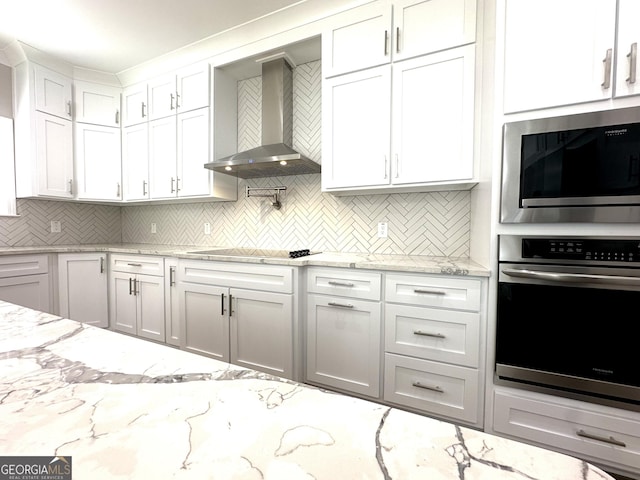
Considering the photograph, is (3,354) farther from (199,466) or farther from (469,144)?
(469,144)

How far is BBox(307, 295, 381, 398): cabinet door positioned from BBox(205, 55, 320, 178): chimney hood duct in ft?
3.80

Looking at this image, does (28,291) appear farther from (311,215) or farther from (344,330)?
(344,330)

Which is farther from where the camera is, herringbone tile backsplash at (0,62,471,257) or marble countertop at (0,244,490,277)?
herringbone tile backsplash at (0,62,471,257)

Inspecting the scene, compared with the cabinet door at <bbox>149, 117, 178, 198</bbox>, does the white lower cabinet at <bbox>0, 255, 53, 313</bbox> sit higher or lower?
lower

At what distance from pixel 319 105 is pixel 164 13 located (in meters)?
1.32

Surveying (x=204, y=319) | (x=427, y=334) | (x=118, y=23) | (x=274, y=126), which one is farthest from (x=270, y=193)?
(x=427, y=334)

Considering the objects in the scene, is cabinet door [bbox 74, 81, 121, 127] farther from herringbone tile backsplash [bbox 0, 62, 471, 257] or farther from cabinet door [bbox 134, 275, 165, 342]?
cabinet door [bbox 134, 275, 165, 342]

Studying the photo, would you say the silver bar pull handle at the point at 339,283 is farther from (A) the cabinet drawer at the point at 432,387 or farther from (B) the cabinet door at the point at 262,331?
(A) the cabinet drawer at the point at 432,387

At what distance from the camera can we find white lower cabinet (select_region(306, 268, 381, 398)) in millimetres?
1823

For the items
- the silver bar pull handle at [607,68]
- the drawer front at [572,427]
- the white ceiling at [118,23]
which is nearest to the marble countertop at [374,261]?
the drawer front at [572,427]

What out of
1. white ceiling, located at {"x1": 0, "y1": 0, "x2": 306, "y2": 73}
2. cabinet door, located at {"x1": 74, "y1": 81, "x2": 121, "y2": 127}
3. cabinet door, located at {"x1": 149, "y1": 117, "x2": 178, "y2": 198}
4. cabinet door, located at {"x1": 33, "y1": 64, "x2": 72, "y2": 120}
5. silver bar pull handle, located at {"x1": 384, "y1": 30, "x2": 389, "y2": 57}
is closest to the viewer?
silver bar pull handle, located at {"x1": 384, "y1": 30, "x2": 389, "y2": 57}

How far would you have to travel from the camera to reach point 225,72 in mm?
2838

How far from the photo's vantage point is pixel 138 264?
279 cm

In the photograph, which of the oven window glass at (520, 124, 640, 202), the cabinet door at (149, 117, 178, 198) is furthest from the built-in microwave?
the cabinet door at (149, 117, 178, 198)
